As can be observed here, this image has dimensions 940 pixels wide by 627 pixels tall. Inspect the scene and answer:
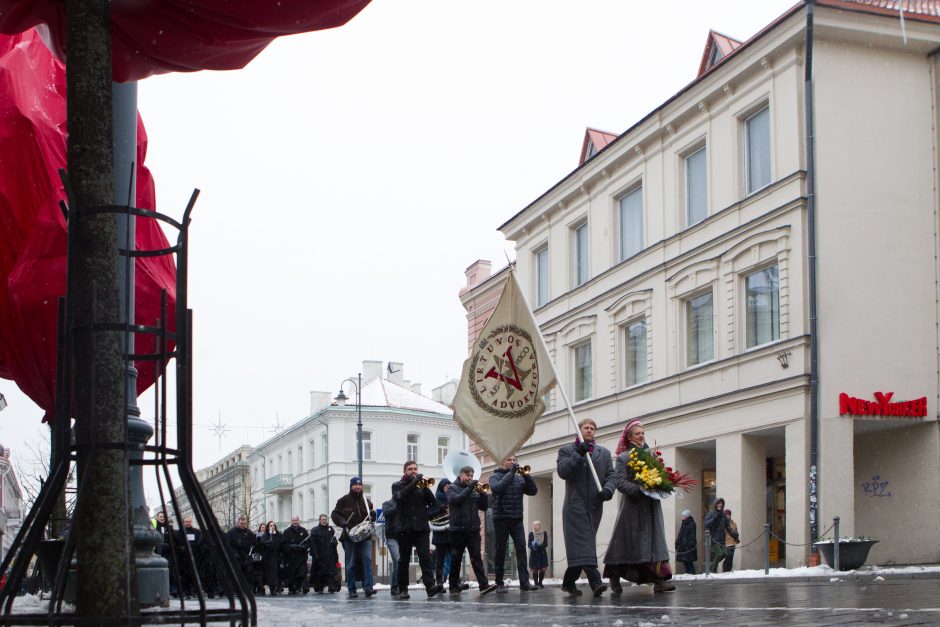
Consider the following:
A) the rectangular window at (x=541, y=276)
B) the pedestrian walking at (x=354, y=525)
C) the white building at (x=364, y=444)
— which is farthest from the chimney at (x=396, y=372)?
the pedestrian walking at (x=354, y=525)

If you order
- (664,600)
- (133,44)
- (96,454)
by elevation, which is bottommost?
(664,600)

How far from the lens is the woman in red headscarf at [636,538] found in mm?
12852

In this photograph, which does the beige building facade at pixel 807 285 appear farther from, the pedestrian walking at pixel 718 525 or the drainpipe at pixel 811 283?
the pedestrian walking at pixel 718 525

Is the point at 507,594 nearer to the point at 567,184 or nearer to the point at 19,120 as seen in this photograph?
the point at 19,120

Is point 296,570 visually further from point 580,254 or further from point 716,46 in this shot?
point 716,46

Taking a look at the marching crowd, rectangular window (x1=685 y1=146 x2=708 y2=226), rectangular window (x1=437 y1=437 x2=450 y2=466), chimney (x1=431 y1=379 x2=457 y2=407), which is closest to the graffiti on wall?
the marching crowd

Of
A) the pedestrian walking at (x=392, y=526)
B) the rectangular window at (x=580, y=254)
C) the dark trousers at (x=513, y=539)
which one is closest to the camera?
the dark trousers at (x=513, y=539)

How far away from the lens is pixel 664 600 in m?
11.4

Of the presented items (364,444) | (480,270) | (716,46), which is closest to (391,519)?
(716,46)

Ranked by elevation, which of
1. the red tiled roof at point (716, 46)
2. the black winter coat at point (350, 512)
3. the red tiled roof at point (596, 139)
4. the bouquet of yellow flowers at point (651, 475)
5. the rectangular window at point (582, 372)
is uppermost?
the red tiled roof at point (716, 46)

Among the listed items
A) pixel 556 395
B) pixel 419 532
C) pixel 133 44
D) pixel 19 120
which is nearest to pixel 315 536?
pixel 419 532

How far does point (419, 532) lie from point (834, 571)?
949cm

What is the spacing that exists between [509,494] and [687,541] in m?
13.9

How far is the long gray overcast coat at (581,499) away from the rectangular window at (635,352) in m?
21.3
